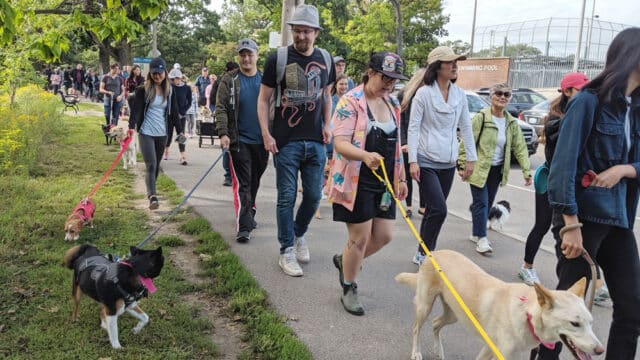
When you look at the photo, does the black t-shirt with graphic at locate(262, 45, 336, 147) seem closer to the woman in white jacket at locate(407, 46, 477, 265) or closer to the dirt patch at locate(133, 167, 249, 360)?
the woman in white jacket at locate(407, 46, 477, 265)

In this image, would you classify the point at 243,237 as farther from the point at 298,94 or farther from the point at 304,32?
the point at 304,32

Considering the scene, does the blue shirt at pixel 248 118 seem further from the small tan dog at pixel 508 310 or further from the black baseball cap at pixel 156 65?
the small tan dog at pixel 508 310

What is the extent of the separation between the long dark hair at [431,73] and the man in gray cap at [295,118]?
35.4 inches

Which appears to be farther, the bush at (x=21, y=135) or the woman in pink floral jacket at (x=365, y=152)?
the bush at (x=21, y=135)

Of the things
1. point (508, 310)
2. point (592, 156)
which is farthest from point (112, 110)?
point (592, 156)

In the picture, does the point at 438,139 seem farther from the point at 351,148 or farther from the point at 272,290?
the point at 272,290

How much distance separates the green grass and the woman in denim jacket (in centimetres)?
177

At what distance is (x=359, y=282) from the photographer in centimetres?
463

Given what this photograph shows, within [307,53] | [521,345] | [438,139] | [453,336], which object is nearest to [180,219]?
[307,53]

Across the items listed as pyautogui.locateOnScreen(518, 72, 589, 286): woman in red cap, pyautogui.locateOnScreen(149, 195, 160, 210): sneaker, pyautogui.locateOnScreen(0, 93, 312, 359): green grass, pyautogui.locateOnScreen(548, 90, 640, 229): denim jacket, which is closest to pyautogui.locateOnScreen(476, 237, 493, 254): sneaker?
pyautogui.locateOnScreen(518, 72, 589, 286): woman in red cap

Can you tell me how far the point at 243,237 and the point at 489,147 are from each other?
114 inches

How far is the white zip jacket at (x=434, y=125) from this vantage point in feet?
15.0

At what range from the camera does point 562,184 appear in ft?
8.24

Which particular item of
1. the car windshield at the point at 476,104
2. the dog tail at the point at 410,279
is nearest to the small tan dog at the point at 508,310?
the dog tail at the point at 410,279
